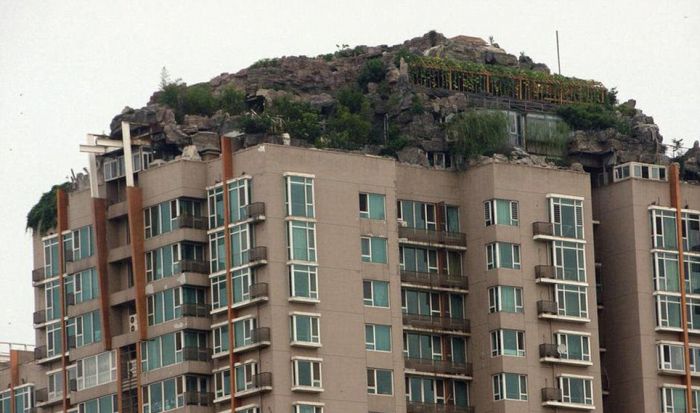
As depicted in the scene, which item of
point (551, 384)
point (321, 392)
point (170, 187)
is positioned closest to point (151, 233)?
point (170, 187)

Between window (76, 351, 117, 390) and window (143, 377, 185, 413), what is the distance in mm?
4146

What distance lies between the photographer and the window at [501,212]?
19900cm

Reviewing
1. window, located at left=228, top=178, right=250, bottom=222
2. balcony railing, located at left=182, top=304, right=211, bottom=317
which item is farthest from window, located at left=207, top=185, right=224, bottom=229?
balcony railing, located at left=182, top=304, right=211, bottom=317

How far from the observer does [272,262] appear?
188 m

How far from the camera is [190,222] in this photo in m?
194

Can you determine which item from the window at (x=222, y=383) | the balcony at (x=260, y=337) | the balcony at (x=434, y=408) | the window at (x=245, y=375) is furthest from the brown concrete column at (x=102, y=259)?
the balcony at (x=434, y=408)

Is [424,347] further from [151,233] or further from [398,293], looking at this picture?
[151,233]

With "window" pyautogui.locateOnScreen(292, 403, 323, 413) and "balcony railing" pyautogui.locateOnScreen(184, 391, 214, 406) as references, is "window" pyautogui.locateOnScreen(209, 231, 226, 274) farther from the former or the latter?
"window" pyautogui.locateOnScreen(292, 403, 323, 413)

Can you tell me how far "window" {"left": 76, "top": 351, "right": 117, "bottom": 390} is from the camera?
19712 cm

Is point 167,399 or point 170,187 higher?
point 170,187

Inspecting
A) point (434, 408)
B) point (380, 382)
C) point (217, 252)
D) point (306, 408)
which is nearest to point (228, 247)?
point (217, 252)

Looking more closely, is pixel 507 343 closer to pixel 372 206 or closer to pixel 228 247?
pixel 372 206

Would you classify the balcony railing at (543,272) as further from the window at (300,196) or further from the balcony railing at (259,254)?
the balcony railing at (259,254)

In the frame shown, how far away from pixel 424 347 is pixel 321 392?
541 inches
